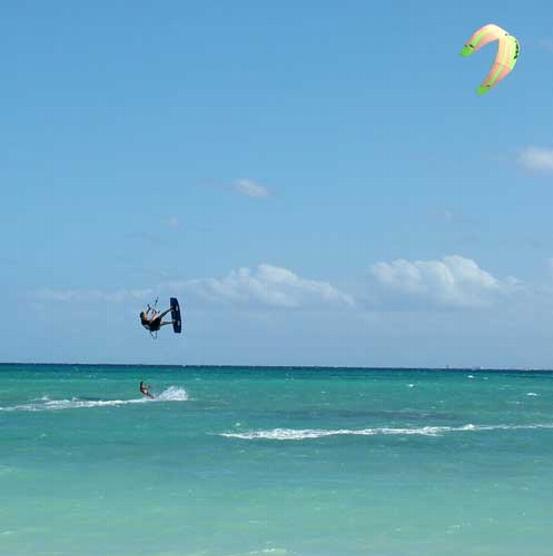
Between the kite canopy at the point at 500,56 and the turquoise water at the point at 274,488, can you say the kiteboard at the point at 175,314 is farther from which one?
the kite canopy at the point at 500,56

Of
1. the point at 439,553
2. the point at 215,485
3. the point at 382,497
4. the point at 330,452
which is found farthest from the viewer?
the point at 330,452

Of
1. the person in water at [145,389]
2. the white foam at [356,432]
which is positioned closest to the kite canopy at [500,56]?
the white foam at [356,432]

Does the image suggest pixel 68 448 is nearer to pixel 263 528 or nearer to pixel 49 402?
pixel 263 528

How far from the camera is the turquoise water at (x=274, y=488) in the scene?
18.9 metres

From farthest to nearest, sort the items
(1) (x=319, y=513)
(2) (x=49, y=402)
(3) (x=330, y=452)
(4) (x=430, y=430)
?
(2) (x=49, y=402) < (4) (x=430, y=430) < (3) (x=330, y=452) < (1) (x=319, y=513)

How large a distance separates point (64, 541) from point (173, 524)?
8.07 ft

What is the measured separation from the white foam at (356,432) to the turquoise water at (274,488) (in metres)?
0.09

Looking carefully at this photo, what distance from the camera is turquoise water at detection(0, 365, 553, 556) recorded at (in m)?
18.9

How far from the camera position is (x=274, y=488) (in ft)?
80.1

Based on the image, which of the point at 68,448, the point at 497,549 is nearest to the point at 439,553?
the point at 497,549

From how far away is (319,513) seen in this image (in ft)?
69.9

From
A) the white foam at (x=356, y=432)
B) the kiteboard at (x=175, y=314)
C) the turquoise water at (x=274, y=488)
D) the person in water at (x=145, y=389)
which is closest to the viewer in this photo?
the turquoise water at (x=274, y=488)

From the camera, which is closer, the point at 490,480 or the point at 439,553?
the point at 439,553

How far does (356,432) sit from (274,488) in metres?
14.8
